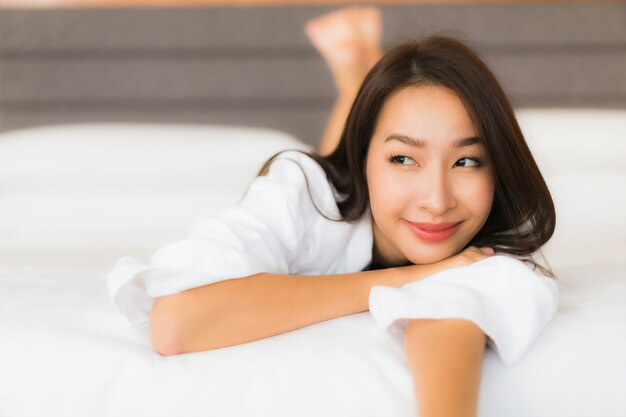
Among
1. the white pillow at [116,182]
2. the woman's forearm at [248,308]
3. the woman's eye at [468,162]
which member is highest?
the woman's eye at [468,162]

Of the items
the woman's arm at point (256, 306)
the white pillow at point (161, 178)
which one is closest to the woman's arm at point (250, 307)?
the woman's arm at point (256, 306)

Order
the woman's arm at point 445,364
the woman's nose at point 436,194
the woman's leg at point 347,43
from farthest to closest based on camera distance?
the woman's leg at point 347,43, the woman's nose at point 436,194, the woman's arm at point 445,364

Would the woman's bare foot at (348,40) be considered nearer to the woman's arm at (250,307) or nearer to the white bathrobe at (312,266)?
the white bathrobe at (312,266)

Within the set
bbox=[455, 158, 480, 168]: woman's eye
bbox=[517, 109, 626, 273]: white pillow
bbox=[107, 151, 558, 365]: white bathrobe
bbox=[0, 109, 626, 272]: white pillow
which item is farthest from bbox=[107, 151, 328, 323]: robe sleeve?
bbox=[517, 109, 626, 273]: white pillow

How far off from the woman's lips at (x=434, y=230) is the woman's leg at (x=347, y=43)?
3.41 feet

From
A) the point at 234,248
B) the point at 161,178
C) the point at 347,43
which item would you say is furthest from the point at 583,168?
the point at 234,248

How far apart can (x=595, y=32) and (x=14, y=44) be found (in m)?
1.62

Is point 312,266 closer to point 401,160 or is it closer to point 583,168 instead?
point 401,160

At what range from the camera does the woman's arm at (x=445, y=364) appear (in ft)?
2.26

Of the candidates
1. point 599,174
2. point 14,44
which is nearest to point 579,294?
point 599,174

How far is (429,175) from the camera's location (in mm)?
954

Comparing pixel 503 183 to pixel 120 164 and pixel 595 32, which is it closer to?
pixel 120 164

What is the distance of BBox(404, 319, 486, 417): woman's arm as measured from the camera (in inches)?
27.1

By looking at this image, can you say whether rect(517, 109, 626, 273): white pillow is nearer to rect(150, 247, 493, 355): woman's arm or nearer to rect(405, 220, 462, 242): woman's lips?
rect(405, 220, 462, 242): woman's lips
